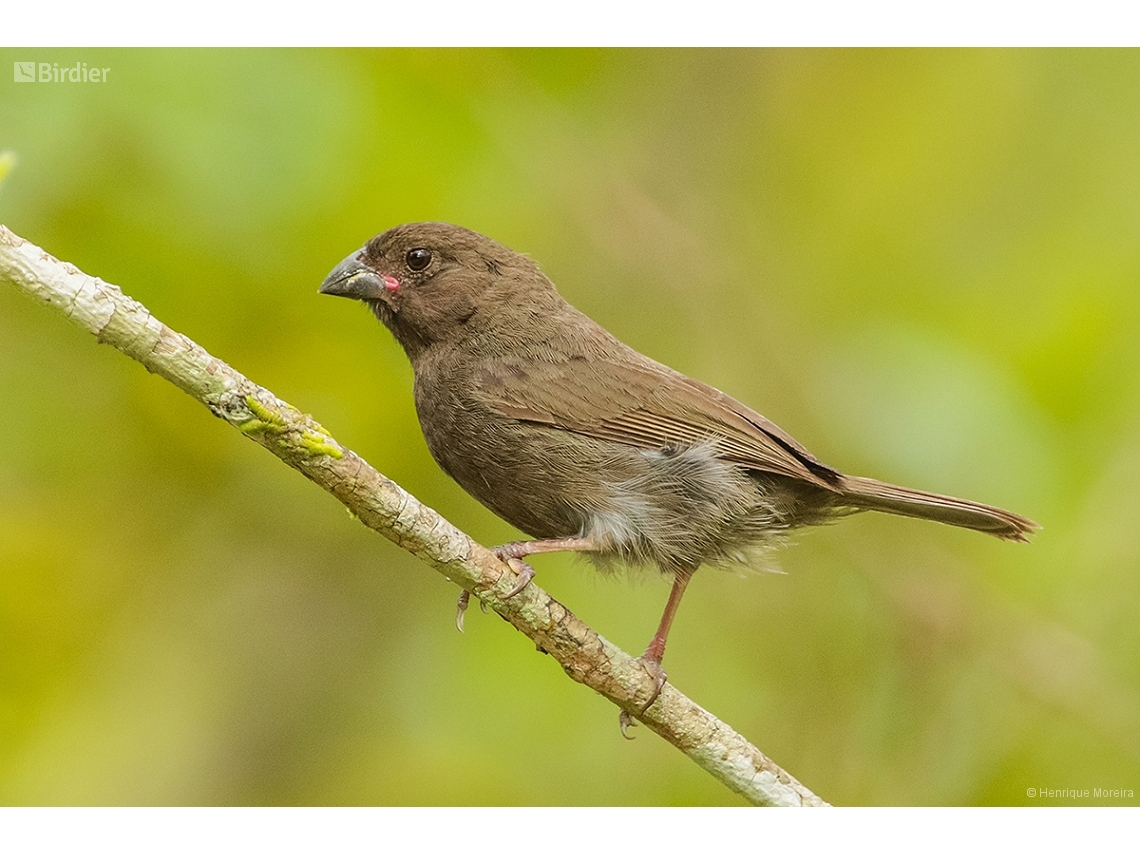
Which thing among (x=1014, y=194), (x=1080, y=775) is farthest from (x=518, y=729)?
(x=1014, y=194)

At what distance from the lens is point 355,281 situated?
14.3ft

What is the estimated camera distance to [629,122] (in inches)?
205

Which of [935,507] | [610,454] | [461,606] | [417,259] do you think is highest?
[417,259]

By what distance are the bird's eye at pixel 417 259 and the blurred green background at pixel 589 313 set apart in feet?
0.42

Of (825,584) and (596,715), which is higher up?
(825,584)

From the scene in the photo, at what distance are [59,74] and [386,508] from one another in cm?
189

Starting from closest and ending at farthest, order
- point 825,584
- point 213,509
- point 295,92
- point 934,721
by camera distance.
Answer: point 295,92
point 934,721
point 213,509
point 825,584

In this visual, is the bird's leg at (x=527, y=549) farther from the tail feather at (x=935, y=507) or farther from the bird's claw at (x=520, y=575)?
the tail feather at (x=935, y=507)

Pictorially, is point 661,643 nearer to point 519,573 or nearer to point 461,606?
point 461,606

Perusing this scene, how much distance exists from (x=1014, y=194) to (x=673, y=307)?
143cm

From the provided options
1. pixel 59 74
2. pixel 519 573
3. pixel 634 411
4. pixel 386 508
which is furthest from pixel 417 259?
pixel 386 508

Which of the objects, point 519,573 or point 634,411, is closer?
point 519,573

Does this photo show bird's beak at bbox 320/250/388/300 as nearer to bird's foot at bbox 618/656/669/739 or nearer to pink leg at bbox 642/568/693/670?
pink leg at bbox 642/568/693/670

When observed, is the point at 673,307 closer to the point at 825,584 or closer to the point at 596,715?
the point at 825,584
